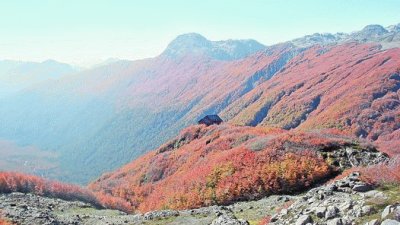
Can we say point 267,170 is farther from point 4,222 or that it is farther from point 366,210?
point 366,210

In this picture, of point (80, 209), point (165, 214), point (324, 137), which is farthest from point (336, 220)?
point (324, 137)

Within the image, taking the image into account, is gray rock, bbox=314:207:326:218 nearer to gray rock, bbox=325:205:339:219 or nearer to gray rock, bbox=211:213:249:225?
gray rock, bbox=325:205:339:219

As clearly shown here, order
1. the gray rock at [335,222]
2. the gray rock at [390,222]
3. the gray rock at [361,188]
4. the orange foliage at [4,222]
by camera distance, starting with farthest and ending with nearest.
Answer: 1. the orange foliage at [4,222]
2. the gray rock at [361,188]
3. the gray rock at [335,222]
4. the gray rock at [390,222]

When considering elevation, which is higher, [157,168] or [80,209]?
[80,209]

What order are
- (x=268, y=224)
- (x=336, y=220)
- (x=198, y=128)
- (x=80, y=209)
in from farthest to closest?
(x=198, y=128), (x=80, y=209), (x=268, y=224), (x=336, y=220)

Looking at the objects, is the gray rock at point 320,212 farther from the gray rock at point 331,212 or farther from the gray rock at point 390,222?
the gray rock at point 390,222

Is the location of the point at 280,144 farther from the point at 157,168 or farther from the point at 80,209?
the point at 157,168

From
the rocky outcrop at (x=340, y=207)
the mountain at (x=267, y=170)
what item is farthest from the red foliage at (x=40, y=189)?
the rocky outcrop at (x=340, y=207)

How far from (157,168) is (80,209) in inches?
2498

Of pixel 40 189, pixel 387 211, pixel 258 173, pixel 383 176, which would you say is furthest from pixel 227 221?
pixel 40 189

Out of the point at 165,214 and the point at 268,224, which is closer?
the point at 268,224

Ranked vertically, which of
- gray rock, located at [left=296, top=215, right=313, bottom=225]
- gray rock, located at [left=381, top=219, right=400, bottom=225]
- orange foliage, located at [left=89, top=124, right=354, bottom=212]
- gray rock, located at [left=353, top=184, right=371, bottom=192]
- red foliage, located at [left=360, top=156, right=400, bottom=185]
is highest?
red foliage, located at [left=360, top=156, right=400, bottom=185]

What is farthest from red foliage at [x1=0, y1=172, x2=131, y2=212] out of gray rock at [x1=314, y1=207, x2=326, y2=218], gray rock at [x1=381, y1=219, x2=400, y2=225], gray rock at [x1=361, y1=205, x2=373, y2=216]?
gray rock at [x1=381, y1=219, x2=400, y2=225]

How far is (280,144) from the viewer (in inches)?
2606
